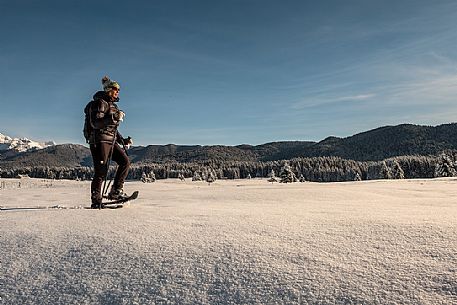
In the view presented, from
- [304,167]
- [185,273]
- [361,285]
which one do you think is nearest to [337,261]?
[361,285]

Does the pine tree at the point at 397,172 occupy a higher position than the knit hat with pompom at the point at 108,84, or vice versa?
the knit hat with pompom at the point at 108,84

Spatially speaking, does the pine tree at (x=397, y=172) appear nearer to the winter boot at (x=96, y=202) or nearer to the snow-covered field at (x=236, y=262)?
the winter boot at (x=96, y=202)

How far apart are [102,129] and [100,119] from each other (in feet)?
0.65

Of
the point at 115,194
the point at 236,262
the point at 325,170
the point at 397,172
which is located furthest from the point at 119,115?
the point at 325,170

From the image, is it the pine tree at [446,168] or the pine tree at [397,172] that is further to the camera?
the pine tree at [397,172]

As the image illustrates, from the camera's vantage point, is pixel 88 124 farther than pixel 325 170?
No

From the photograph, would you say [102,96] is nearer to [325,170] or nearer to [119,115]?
[119,115]

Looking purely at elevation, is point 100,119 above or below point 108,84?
below

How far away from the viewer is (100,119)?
18.8 feet

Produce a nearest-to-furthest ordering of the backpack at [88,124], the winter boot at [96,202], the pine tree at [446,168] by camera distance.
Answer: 1. the winter boot at [96,202]
2. the backpack at [88,124]
3. the pine tree at [446,168]

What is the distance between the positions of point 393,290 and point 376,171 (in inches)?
4244

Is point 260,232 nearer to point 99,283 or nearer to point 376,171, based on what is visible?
point 99,283

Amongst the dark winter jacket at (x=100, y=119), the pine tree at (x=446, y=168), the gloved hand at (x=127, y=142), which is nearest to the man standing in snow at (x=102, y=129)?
the dark winter jacket at (x=100, y=119)

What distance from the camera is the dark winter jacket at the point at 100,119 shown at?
5746 mm
